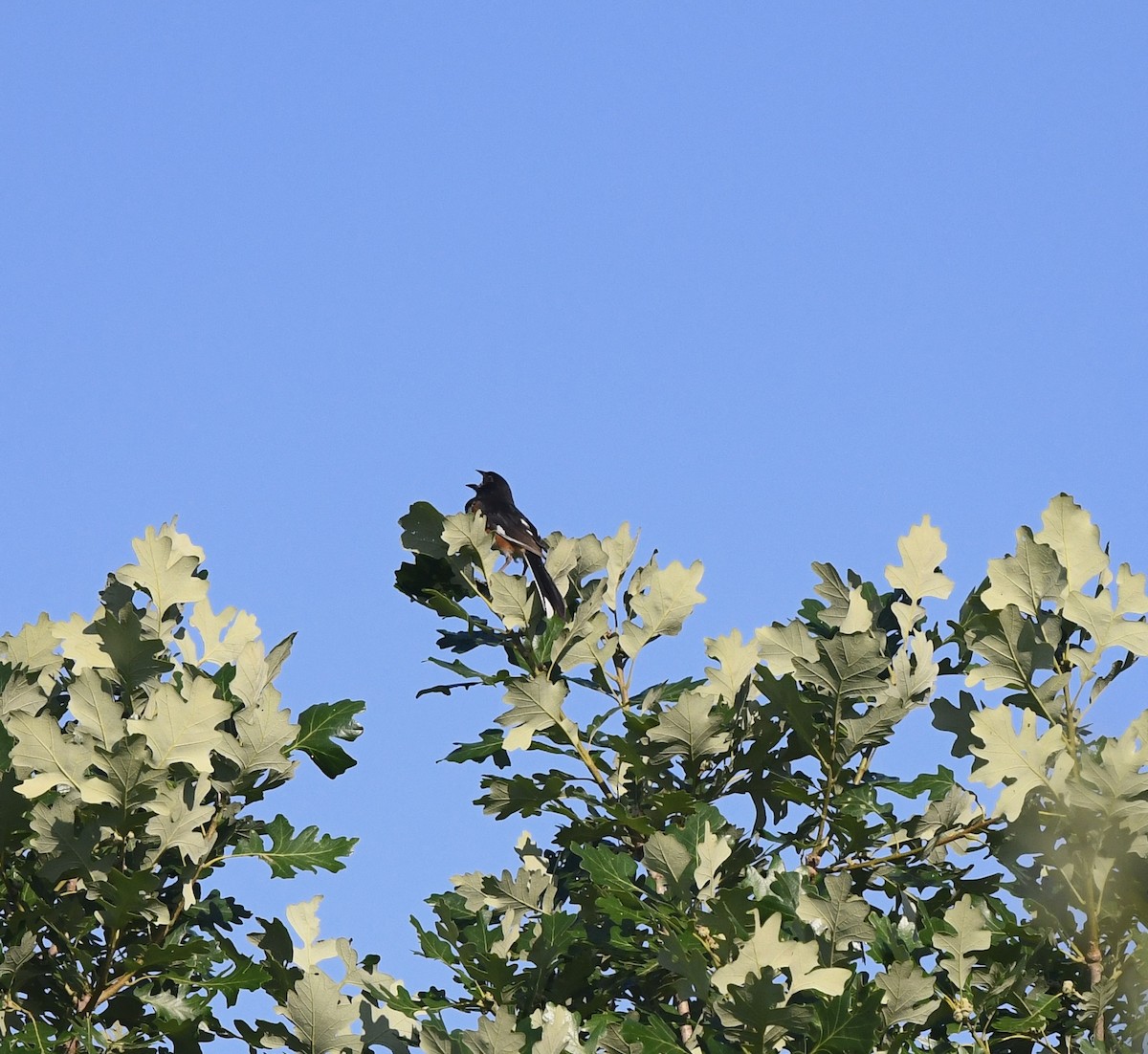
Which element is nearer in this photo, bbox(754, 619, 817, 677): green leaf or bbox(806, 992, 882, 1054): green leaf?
bbox(806, 992, 882, 1054): green leaf

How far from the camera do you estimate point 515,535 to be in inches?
308

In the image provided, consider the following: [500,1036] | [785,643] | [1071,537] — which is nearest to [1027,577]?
[1071,537]

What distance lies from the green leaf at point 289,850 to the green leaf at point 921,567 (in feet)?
7.89

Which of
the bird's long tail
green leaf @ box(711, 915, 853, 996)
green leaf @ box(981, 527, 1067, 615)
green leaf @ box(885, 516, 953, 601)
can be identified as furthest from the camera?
the bird's long tail

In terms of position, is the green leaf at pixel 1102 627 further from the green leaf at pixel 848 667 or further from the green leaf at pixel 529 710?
the green leaf at pixel 529 710

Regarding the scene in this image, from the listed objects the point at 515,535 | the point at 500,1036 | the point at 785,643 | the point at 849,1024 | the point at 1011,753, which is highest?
the point at 515,535

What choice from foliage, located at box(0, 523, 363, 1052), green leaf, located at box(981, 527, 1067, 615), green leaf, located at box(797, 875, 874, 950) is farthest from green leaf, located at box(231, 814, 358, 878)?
green leaf, located at box(981, 527, 1067, 615)

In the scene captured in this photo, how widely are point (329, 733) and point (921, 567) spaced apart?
7.80 feet

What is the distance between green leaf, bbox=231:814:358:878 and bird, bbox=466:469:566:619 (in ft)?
4.15

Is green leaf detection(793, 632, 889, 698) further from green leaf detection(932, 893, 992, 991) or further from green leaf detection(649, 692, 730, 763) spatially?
green leaf detection(932, 893, 992, 991)

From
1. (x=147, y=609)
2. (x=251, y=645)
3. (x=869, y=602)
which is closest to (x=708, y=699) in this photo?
(x=869, y=602)

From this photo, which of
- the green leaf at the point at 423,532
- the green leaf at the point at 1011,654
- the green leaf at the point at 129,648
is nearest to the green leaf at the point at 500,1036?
the green leaf at the point at 129,648

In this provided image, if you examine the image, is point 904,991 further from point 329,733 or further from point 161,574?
point 161,574

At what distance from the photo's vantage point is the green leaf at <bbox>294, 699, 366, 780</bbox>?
5.69 meters
